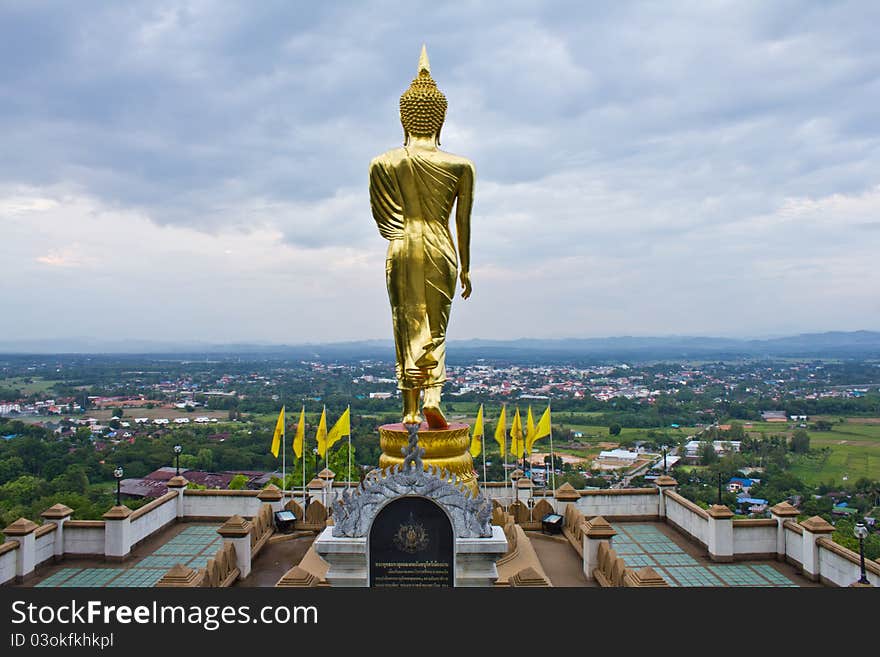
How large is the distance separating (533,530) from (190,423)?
2348 inches

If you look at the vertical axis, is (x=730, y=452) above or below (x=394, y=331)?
below

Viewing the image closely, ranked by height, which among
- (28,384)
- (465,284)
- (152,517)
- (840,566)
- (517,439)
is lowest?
(28,384)

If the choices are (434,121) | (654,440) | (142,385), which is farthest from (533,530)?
(142,385)

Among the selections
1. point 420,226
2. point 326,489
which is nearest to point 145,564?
point 326,489

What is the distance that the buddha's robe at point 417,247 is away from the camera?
1213 centimetres

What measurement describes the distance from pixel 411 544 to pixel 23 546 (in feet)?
26.9

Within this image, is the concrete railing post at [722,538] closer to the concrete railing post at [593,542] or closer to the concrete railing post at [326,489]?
the concrete railing post at [593,542]

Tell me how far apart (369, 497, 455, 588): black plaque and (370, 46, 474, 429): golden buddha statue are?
12.3 ft

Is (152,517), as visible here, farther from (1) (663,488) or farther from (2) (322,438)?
(1) (663,488)

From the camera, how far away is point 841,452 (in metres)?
50.1

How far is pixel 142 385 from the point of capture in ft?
405

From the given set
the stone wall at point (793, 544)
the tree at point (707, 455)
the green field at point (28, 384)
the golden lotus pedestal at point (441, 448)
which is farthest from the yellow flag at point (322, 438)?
the green field at point (28, 384)

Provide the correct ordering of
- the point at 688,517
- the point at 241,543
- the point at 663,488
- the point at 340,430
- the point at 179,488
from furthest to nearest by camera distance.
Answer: the point at 179,488, the point at 663,488, the point at 340,430, the point at 688,517, the point at 241,543
